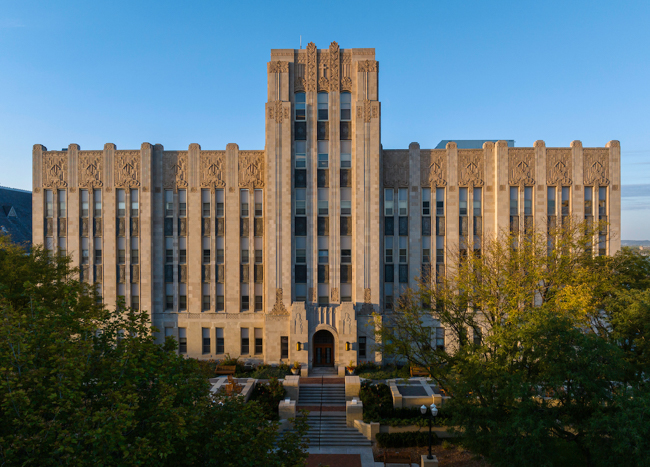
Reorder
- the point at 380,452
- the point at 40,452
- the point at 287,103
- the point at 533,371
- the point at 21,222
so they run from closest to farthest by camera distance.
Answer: the point at 40,452
the point at 533,371
the point at 380,452
the point at 287,103
the point at 21,222

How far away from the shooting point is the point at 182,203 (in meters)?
37.0

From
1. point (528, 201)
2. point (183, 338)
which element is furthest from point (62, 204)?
point (528, 201)

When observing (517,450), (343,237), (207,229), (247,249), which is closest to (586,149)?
(343,237)

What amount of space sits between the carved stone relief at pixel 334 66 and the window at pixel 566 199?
2416cm

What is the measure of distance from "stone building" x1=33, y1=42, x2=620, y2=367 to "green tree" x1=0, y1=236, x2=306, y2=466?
22775mm

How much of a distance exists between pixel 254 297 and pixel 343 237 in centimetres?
1048

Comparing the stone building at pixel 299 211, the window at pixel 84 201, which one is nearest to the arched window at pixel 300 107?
the stone building at pixel 299 211

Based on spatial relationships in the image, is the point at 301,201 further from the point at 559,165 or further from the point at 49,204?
the point at 49,204

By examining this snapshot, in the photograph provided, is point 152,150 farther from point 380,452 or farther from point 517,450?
point 517,450

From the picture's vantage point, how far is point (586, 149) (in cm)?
3559

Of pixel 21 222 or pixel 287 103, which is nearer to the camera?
pixel 287 103

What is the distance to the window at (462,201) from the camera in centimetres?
3647

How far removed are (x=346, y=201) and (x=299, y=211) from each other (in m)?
4.58

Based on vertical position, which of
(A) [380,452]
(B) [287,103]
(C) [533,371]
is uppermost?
(B) [287,103]
